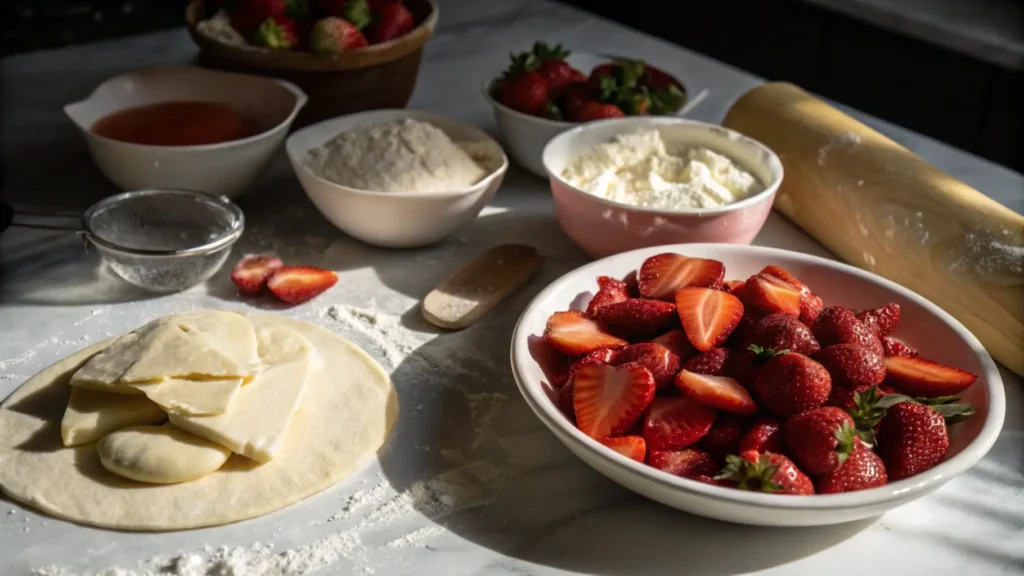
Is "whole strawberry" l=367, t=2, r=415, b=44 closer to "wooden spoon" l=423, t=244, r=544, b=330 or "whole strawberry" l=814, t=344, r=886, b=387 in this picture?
"wooden spoon" l=423, t=244, r=544, b=330

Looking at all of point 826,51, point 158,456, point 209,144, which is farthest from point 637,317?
point 826,51

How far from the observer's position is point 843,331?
1062 millimetres

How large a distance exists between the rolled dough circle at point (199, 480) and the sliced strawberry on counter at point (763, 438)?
1.33ft

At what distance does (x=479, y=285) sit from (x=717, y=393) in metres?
0.50

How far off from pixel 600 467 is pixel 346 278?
2.03 feet

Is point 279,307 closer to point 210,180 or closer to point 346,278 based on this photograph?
point 346,278

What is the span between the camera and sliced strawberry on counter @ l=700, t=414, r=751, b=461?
38.0 inches

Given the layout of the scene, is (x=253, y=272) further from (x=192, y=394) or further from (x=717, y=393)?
(x=717, y=393)

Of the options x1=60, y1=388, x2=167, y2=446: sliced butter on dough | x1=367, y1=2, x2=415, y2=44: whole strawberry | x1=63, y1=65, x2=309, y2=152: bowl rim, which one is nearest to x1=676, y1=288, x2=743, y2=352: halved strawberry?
x1=60, y1=388, x2=167, y2=446: sliced butter on dough

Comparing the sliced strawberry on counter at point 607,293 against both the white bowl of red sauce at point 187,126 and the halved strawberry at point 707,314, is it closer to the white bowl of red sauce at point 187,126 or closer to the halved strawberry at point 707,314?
the halved strawberry at point 707,314

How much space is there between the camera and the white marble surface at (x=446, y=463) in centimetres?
94

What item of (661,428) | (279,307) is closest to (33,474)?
(279,307)

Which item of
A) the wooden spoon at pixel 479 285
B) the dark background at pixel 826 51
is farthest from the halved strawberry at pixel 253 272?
the dark background at pixel 826 51

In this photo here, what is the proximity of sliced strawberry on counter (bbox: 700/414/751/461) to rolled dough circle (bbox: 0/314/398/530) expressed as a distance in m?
0.37
